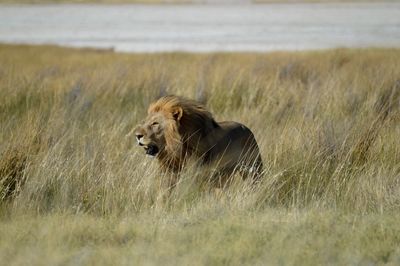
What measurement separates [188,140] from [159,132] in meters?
0.21

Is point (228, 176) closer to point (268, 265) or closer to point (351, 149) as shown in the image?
point (351, 149)

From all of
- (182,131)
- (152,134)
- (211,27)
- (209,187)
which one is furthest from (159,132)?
(211,27)

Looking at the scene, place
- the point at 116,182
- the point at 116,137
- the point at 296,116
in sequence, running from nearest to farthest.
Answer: the point at 116,182 < the point at 116,137 < the point at 296,116

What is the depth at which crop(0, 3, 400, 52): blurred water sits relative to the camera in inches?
932

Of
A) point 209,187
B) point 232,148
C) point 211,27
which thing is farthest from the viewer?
point 211,27

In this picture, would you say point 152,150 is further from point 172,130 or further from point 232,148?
point 232,148

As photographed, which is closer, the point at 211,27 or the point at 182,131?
the point at 182,131

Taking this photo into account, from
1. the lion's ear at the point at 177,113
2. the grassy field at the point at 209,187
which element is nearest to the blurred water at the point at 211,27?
the grassy field at the point at 209,187

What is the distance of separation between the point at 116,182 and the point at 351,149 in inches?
75.5

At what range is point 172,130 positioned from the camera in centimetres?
626

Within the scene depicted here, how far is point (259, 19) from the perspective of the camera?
34531mm

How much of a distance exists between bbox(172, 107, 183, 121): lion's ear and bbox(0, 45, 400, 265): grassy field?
0.40 metres

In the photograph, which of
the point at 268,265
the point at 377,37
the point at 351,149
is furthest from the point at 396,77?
the point at 377,37

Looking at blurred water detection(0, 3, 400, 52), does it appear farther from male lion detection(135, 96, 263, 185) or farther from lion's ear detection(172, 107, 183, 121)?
lion's ear detection(172, 107, 183, 121)
